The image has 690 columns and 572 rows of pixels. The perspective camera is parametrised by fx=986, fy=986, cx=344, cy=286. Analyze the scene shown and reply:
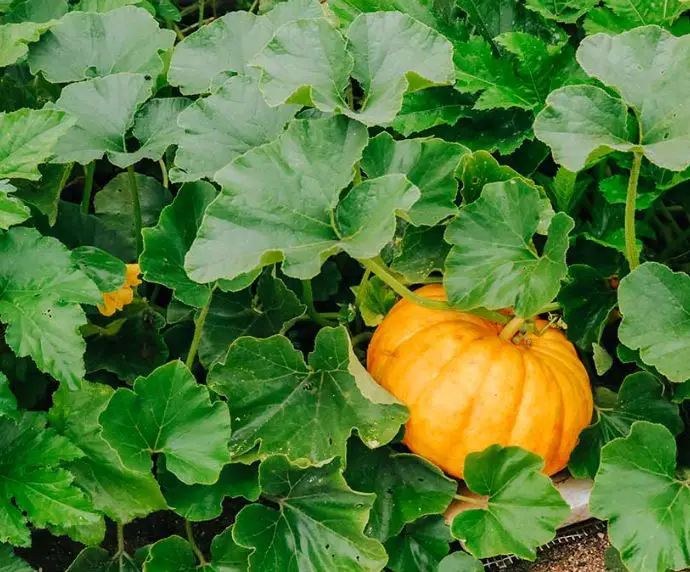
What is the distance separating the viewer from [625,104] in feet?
4.79

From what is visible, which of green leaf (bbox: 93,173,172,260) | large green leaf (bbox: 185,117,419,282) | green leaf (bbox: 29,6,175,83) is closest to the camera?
large green leaf (bbox: 185,117,419,282)

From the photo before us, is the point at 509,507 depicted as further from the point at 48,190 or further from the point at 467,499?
the point at 48,190

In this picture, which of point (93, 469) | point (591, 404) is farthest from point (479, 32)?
point (93, 469)

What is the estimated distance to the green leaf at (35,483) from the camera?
4.64 ft

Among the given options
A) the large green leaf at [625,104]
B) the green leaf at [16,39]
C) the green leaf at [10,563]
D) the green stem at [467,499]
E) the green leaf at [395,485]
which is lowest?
the green leaf at [10,563]

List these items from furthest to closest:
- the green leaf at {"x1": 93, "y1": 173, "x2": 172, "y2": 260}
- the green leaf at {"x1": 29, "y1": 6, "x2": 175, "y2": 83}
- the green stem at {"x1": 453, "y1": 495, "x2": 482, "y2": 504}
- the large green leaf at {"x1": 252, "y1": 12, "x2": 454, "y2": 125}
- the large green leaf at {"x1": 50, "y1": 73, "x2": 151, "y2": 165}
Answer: the green leaf at {"x1": 93, "y1": 173, "x2": 172, "y2": 260}, the green leaf at {"x1": 29, "y1": 6, "x2": 175, "y2": 83}, the large green leaf at {"x1": 50, "y1": 73, "x2": 151, "y2": 165}, the green stem at {"x1": 453, "y1": 495, "x2": 482, "y2": 504}, the large green leaf at {"x1": 252, "y1": 12, "x2": 454, "y2": 125}

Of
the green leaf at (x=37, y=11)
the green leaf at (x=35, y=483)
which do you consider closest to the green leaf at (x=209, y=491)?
the green leaf at (x=35, y=483)

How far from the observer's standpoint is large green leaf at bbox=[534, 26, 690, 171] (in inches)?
55.4

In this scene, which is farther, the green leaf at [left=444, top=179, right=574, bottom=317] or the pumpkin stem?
the pumpkin stem

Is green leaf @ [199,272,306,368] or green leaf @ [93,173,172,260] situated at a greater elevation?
green leaf @ [93,173,172,260]

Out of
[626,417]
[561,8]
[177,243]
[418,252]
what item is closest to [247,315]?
[177,243]

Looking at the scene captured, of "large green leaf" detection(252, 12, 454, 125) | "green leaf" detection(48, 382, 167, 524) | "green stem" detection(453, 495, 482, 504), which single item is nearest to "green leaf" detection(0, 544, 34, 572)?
"green leaf" detection(48, 382, 167, 524)

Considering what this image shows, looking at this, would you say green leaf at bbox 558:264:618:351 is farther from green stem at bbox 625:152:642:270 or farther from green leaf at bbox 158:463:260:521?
green leaf at bbox 158:463:260:521

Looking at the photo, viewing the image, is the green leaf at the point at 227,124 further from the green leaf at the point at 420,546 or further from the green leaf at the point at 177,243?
the green leaf at the point at 420,546
